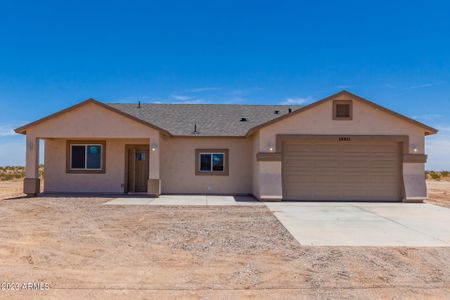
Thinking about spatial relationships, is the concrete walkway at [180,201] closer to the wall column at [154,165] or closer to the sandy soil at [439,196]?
the wall column at [154,165]

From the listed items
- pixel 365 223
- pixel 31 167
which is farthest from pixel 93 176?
pixel 365 223

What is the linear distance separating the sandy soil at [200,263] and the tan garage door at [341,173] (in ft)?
21.4

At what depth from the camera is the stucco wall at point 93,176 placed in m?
19.1

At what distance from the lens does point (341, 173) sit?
55.5 feet

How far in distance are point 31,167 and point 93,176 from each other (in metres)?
2.85

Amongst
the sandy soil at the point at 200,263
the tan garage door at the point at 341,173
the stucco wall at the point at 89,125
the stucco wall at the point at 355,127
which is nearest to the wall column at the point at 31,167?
the stucco wall at the point at 89,125

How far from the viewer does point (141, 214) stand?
12500 mm

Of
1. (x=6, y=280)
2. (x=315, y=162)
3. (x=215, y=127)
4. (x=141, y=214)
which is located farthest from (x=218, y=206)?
(x=6, y=280)

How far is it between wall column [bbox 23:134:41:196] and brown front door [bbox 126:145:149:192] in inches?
167

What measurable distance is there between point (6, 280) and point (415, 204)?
15.5m

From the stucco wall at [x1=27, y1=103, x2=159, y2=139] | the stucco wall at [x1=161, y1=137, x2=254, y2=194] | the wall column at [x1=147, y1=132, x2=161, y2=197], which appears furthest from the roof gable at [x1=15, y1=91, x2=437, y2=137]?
the wall column at [x1=147, y1=132, x2=161, y2=197]

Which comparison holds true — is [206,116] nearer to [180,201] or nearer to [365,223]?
[180,201]

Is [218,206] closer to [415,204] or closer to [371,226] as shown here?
[371,226]

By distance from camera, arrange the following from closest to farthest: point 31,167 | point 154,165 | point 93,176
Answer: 1. point 154,165
2. point 31,167
3. point 93,176
